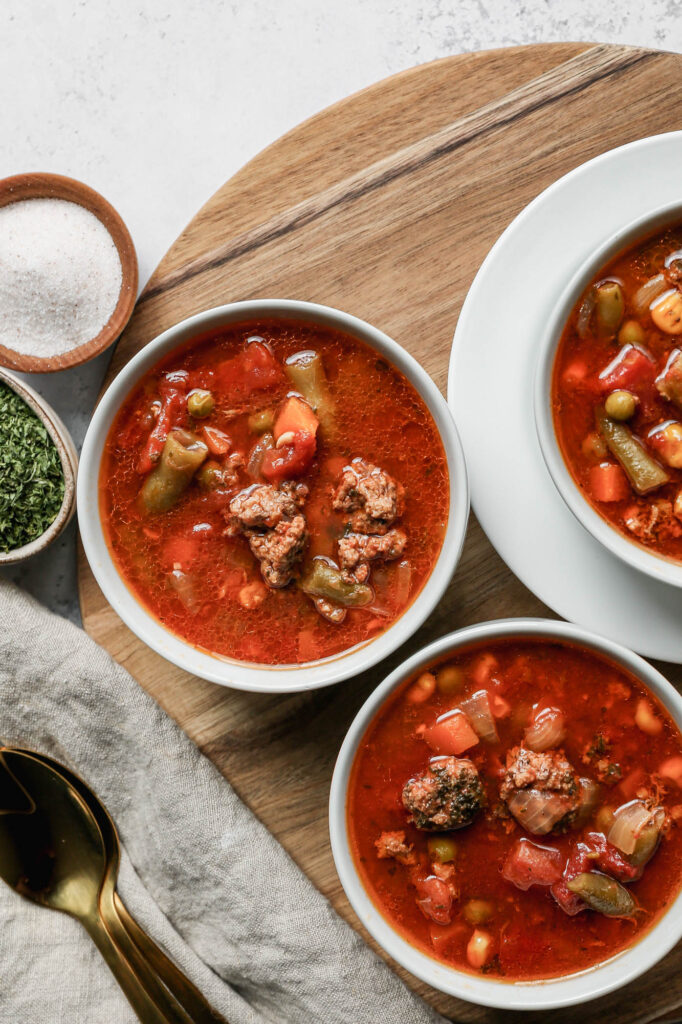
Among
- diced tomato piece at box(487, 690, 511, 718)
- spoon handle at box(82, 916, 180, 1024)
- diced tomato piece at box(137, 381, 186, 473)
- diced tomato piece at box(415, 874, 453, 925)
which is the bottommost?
spoon handle at box(82, 916, 180, 1024)

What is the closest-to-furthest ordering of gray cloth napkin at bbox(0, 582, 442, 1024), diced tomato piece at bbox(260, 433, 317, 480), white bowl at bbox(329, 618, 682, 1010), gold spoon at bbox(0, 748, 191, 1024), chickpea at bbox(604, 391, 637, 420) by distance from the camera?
1. chickpea at bbox(604, 391, 637, 420)
2. white bowl at bbox(329, 618, 682, 1010)
3. diced tomato piece at bbox(260, 433, 317, 480)
4. gray cloth napkin at bbox(0, 582, 442, 1024)
5. gold spoon at bbox(0, 748, 191, 1024)

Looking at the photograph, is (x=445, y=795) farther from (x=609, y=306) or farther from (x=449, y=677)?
(x=609, y=306)

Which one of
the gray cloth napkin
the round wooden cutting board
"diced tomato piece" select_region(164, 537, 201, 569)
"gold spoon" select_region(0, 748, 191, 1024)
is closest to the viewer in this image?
"diced tomato piece" select_region(164, 537, 201, 569)

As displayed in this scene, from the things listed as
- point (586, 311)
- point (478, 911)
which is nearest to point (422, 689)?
point (478, 911)

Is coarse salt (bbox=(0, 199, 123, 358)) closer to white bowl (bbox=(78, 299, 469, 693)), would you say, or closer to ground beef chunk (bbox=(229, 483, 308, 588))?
white bowl (bbox=(78, 299, 469, 693))

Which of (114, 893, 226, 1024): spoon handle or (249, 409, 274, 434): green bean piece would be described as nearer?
(249, 409, 274, 434): green bean piece

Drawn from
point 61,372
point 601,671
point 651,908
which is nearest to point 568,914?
point 651,908

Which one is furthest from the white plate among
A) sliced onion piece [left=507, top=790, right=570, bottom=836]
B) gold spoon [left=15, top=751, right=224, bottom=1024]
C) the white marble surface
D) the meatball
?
gold spoon [left=15, top=751, right=224, bottom=1024]

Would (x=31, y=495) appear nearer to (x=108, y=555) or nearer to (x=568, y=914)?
(x=108, y=555)
